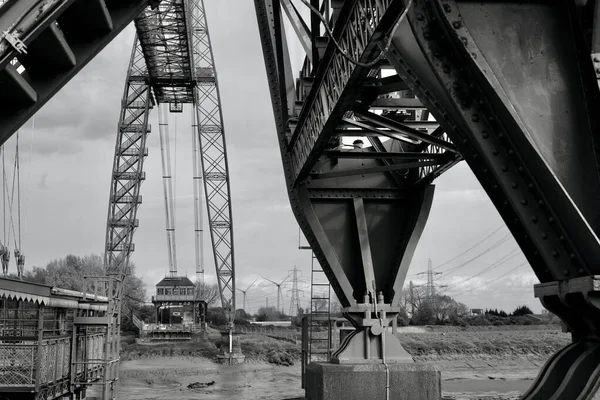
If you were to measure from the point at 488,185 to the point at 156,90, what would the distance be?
164ft

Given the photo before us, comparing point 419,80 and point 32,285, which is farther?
point 32,285

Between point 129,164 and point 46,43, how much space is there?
162 feet

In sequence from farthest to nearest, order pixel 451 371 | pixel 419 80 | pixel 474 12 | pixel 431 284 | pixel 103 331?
pixel 431 284, pixel 451 371, pixel 103 331, pixel 419 80, pixel 474 12

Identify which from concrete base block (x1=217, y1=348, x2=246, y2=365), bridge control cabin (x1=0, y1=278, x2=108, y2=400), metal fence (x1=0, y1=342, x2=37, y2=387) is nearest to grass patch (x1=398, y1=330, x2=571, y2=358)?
concrete base block (x1=217, y1=348, x2=246, y2=365)

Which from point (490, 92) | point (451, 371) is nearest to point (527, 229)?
point (490, 92)

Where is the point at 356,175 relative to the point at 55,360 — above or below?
above

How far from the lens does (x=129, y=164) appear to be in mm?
54688

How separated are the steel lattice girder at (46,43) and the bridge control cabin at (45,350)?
696 centimetres

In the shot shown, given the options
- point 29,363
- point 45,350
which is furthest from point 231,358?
point 29,363

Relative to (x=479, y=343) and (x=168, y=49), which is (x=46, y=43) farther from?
(x=479, y=343)

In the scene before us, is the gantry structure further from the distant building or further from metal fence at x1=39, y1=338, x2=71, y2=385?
the distant building

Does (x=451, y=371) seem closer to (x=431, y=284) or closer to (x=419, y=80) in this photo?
(x=419, y=80)

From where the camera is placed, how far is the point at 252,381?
115ft

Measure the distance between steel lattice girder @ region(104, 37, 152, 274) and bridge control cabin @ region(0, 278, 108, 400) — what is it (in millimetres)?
33512
